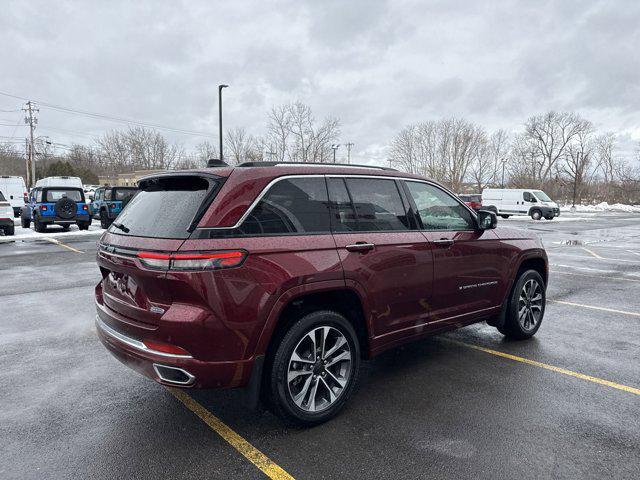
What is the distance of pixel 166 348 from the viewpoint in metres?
2.83

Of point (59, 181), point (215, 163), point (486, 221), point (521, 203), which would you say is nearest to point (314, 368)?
point (215, 163)

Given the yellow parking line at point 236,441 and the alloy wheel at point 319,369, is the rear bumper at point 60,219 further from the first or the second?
the alloy wheel at point 319,369

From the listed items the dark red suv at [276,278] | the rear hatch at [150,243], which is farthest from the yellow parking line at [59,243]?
the rear hatch at [150,243]

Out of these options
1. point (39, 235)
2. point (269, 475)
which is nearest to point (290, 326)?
point (269, 475)

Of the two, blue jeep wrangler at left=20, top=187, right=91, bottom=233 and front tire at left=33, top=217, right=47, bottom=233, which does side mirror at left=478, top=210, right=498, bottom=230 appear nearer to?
blue jeep wrangler at left=20, top=187, right=91, bottom=233

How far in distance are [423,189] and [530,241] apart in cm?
166

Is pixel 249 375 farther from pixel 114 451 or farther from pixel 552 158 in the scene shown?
pixel 552 158

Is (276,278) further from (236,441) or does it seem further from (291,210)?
(236,441)

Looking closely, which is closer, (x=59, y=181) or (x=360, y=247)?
(x=360, y=247)

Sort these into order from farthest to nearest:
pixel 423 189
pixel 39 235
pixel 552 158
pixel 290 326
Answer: pixel 552 158 → pixel 39 235 → pixel 423 189 → pixel 290 326

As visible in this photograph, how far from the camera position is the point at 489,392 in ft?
12.3

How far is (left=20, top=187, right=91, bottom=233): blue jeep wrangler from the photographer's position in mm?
18359

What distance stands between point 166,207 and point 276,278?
944mm

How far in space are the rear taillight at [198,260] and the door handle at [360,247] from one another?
87 centimetres
